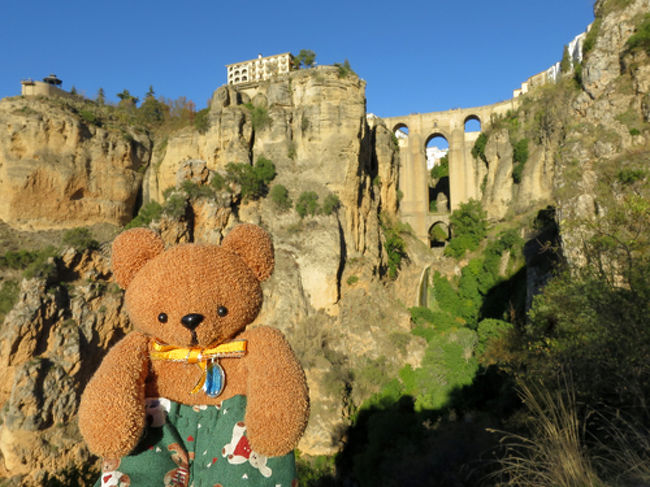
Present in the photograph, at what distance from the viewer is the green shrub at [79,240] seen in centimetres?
1554

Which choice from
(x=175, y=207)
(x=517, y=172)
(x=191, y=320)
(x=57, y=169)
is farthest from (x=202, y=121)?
(x=191, y=320)

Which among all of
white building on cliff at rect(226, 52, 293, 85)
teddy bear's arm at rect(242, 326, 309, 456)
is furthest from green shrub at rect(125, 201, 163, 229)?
white building on cliff at rect(226, 52, 293, 85)

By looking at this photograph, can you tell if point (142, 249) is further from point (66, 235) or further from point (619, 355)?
point (66, 235)

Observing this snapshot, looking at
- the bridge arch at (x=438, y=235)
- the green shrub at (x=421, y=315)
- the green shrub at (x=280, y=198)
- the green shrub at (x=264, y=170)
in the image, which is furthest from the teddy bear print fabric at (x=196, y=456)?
the bridge arch at (x=438, y=235)

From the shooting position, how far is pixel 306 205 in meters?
18.2

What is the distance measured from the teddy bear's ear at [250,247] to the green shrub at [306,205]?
15.4 meters

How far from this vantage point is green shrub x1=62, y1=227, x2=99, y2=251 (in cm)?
1554

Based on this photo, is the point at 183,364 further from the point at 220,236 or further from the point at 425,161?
the point at 425,161

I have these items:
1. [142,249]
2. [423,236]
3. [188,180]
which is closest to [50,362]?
[188,180]

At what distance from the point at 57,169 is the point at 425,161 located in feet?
72.1

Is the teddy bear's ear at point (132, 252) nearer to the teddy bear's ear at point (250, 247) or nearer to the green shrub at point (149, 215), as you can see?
the teddy bear's ear at point (250, 247)

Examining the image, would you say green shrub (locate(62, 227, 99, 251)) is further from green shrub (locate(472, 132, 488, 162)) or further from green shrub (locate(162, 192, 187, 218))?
green shrub (locate(472, 132, 488, 162))

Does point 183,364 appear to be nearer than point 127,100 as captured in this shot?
Yes

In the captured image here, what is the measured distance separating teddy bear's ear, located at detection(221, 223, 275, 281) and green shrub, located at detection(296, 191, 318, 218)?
15375mm
